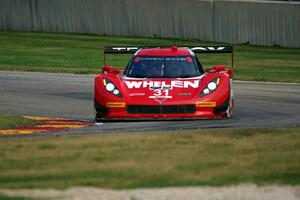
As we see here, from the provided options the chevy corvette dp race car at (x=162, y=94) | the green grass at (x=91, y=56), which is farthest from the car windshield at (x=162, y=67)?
the green grass at (x=91, y=56)

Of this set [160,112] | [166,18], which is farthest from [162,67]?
[166,18]

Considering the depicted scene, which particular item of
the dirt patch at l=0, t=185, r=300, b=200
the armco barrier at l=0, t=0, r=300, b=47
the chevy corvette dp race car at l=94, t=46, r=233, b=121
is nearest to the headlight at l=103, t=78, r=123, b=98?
the chevy corvette dp race car at l=94, t=46, r=233, b=121

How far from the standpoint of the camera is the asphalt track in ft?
58.4

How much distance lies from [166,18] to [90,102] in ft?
65.4

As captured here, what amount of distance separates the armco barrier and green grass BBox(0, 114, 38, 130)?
20.9 meters

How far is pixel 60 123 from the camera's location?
18641 millimetres

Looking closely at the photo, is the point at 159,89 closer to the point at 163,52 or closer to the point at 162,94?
the point at 162,94

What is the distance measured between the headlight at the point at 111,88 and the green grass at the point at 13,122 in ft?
4.49

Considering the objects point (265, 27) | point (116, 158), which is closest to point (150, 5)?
point (265, 27)

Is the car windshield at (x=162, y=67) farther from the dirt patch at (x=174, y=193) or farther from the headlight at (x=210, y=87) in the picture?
the dirt patch at (x=174, y=193)

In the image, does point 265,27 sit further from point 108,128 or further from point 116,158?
point 116,158

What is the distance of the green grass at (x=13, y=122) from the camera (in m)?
18.3

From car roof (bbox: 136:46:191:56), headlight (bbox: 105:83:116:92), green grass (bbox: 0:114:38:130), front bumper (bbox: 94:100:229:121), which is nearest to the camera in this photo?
front bumper (bbox: 94:100:229:121)

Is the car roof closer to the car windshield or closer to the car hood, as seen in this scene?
the car windshield
